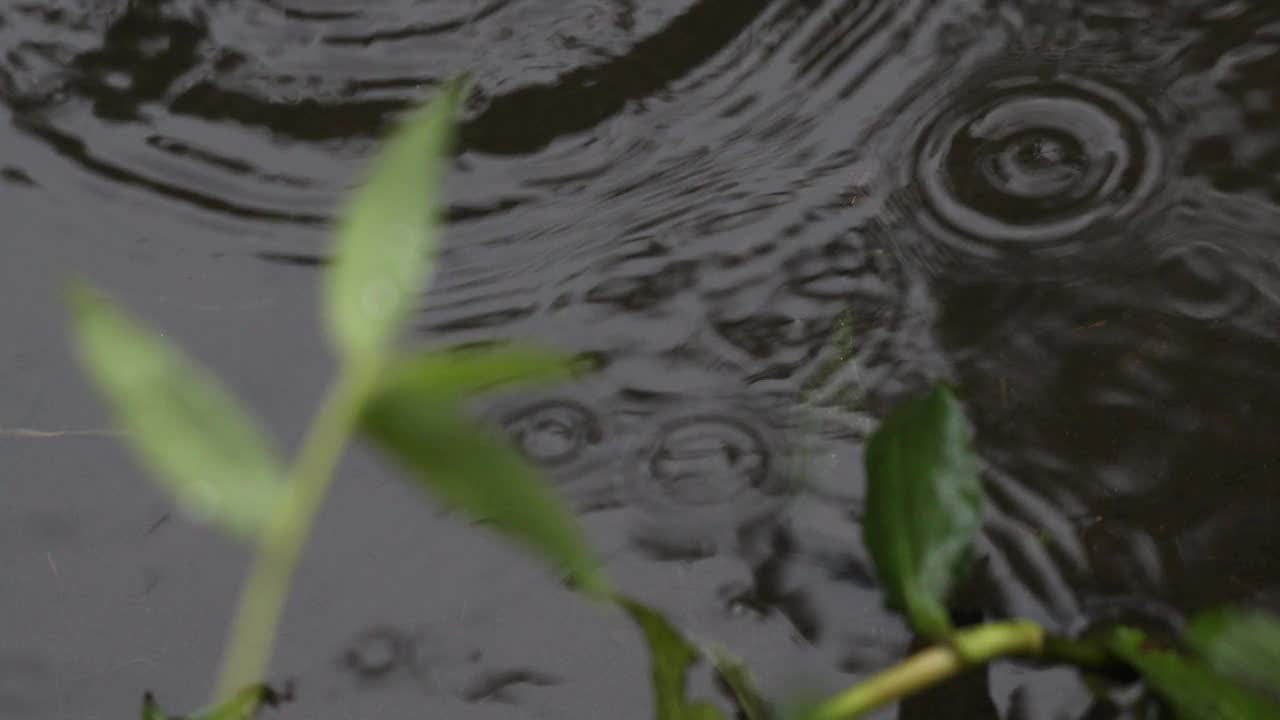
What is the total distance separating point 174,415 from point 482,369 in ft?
0.28

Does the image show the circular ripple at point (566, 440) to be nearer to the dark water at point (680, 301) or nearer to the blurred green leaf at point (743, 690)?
the dark water at point (680, 301)

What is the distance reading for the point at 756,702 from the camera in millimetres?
820

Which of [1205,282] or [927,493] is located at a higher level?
[1205,282]

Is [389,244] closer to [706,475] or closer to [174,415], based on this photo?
[174,415]

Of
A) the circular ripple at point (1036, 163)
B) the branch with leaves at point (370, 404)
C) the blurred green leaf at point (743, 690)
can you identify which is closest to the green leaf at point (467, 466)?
the branch with leaves at point (370, 404)

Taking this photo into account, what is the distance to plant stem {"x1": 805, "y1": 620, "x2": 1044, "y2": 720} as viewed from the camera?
0.72 meters

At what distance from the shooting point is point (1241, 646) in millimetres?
760

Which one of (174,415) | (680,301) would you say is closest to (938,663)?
(680,301)

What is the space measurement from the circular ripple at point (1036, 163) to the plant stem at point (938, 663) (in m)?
0.33

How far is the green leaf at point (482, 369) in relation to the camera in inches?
14.7

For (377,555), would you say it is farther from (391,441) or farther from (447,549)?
(391,441)

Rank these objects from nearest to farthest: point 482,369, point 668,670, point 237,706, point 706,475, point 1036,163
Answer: point 482,369 < point 237,706 < point 668,670 < point 706,475 < point 1036,163

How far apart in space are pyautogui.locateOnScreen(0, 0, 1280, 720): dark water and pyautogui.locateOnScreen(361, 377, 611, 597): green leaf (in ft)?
1.59

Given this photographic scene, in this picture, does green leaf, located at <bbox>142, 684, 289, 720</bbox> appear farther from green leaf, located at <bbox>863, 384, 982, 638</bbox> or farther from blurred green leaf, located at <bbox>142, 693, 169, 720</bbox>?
green leaf, located at <bbox>863, 384, 982, 638</bbox>
